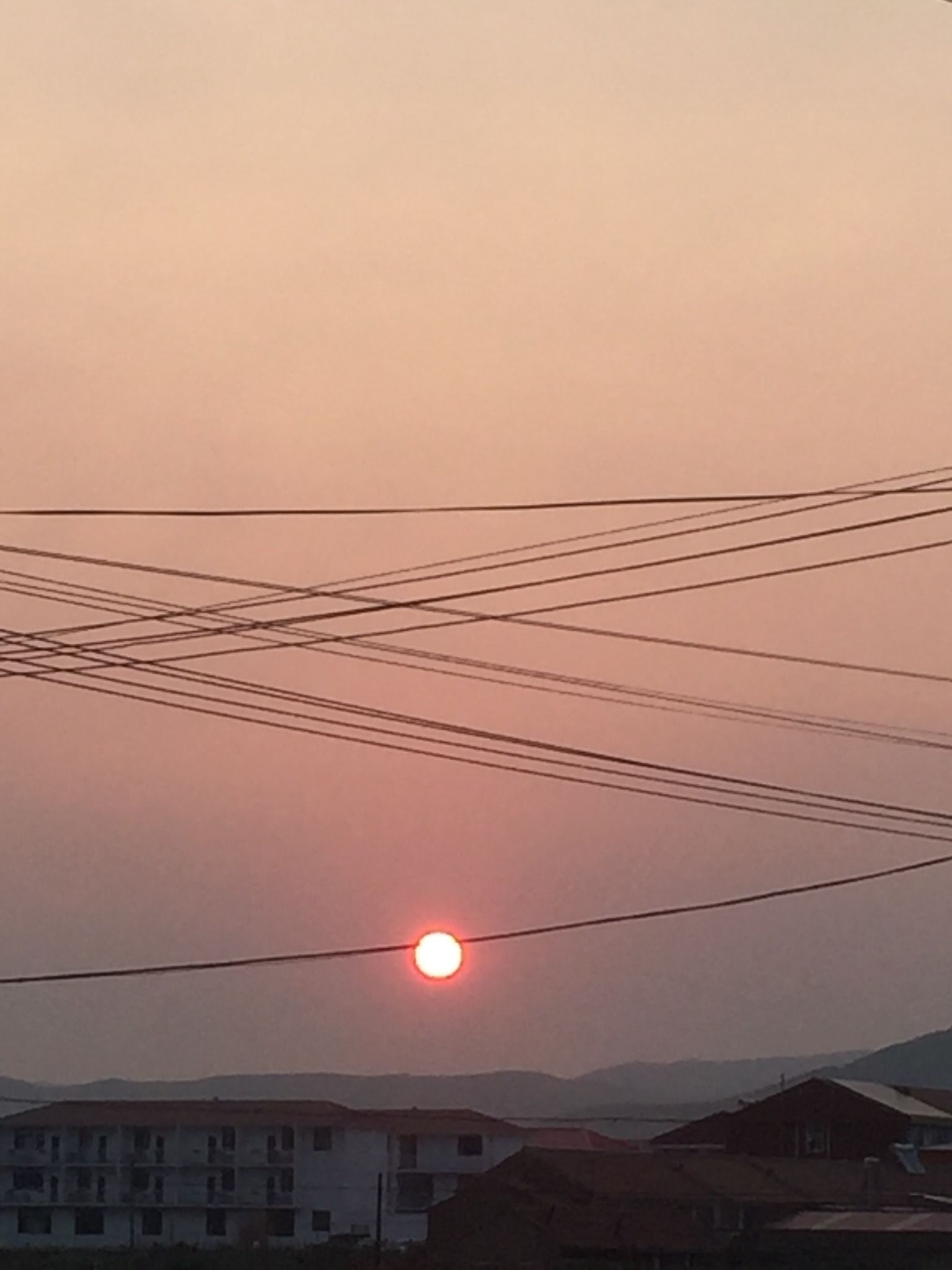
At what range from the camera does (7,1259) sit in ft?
316

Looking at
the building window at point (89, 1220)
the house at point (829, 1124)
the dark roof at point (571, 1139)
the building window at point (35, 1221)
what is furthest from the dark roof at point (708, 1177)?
the building window at point (35, 1221)

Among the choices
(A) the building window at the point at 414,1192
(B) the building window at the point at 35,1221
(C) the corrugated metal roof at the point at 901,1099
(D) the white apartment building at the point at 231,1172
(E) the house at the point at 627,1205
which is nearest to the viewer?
(E) the house at the point at 627,1205

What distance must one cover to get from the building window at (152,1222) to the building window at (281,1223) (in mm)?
6999

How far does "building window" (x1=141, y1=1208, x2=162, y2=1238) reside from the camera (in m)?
123

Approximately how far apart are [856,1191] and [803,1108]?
17.6 m

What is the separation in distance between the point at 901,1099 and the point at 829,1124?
498cm

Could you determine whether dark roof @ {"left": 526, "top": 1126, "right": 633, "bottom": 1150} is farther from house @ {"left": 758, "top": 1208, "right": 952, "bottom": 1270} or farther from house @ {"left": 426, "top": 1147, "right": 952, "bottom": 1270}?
house @ {"left": 758, "top": 1208, "right": 952, "bottom": 1270}

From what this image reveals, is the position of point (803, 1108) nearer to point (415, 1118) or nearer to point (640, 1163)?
point (640, 1163)

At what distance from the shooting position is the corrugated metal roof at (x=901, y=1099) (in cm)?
8709

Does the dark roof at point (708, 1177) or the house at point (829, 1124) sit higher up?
the house at point (829, 1124)

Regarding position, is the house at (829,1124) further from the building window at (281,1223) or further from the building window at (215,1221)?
the building window at (215,1221)

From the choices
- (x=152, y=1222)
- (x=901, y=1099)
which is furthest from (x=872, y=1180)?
(x=152, y=1222)

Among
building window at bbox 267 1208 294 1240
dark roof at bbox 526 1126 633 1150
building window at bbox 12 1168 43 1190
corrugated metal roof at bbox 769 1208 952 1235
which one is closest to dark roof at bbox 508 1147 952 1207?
corrugated metal roof at bbox 769 1208 952 1235

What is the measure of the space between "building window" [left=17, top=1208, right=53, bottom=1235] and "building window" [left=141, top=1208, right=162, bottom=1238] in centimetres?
594
